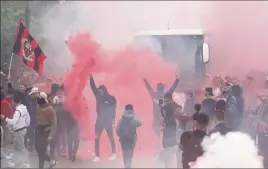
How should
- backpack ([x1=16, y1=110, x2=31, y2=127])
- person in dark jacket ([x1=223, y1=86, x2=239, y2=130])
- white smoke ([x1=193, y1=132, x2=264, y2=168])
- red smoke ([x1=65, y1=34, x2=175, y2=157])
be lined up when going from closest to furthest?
white smoke ([x1=193, y1=132, x2=264, y2=168]) → backpack ([x1=16, y1=110, x2=31, y2=127]) → person in dark jacket ([x1=223, y1=86, x2=239, y2=130]) → red smoke ([x1=65, y1=34, x2=175, y2=157])

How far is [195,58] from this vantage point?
442 inches

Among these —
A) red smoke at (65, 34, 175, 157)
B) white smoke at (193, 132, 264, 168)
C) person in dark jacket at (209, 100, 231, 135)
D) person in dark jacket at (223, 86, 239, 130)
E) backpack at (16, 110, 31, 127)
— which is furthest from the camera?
red smoke at (65, 34, 175, 157)

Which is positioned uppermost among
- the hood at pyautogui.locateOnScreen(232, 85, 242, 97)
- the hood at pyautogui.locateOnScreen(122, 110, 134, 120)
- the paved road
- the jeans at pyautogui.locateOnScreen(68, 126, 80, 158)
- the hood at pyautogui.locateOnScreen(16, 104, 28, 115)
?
the hood at pyautogui.locateOnScreen(232, 85, 242, 97)

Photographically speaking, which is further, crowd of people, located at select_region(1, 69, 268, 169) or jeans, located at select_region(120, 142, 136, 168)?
jeans, located at select_region(120, 142, 136, 168)

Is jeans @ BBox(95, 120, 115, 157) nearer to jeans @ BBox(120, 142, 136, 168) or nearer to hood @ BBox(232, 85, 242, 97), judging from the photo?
jeans @ BBox(120, 142, 136, 168)

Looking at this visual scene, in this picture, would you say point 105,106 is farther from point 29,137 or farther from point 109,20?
point 109,20

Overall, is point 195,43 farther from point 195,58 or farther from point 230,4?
point 230,4

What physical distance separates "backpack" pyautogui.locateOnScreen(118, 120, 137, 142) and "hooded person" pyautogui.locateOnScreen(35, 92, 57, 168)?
0.88 metres

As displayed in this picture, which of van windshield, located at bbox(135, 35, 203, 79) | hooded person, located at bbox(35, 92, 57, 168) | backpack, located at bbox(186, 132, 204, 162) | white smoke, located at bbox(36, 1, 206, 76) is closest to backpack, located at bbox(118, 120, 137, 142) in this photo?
hooded person, located at bbox(35, 92, 57, 168)

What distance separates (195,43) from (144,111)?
1.76 meters

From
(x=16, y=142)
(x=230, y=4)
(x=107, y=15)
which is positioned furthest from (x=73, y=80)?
(x=107, y=15)

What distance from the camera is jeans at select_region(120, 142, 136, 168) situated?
28.3 feet

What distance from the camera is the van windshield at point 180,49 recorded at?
442 inches

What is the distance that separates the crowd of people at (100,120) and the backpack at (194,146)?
4.69 ft
